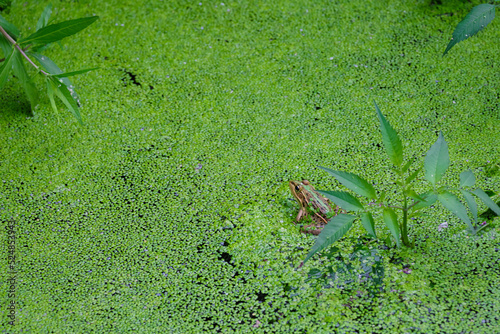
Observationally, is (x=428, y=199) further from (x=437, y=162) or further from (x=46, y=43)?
(x=46, y=43)

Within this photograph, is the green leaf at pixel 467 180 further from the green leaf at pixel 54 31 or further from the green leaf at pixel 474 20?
the green leaf at pixel 54 31

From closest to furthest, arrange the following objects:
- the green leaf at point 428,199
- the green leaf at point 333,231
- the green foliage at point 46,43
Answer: the green leaf at point 333,231, the green leaf at point 428,199, the green foliage at point 46,43

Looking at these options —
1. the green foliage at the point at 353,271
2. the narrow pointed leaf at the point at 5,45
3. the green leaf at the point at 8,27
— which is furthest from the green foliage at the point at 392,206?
the green leaf at the point at 8,27

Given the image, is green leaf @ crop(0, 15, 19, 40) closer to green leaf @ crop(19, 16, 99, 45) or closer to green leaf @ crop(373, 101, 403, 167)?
green leaf @ crop(19, 16, 99, 45)

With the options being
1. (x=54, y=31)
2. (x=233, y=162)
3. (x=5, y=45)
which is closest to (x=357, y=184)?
(x=233, y=162)

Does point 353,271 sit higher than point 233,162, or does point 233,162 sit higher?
point 233,162
